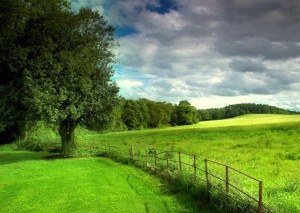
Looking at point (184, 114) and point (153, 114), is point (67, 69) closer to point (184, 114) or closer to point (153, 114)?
point (153, 114)

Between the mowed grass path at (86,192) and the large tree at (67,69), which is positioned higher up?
the large tree at (67,69)

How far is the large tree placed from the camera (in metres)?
40.7

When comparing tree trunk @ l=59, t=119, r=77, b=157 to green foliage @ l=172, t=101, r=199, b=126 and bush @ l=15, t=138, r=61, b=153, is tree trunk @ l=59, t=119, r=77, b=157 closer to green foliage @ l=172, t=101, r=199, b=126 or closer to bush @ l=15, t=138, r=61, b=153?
bush @ l=15, t=138, r=61, b=153

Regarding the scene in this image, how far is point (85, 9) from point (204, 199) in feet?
116

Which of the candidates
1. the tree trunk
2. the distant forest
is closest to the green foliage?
the distant forest

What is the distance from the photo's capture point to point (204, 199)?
715 inches

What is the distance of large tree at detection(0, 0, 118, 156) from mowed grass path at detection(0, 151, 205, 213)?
11230mm

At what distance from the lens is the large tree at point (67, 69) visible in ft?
134

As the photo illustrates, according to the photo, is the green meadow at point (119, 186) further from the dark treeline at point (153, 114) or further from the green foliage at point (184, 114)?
the green foliage at point (184, 114)

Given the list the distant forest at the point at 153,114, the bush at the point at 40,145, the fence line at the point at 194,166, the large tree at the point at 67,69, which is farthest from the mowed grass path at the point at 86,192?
the distant forest at the point at 153,114

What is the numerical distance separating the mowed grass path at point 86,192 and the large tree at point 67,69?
36.8 feet

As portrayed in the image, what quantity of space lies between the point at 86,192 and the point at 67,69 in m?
23.3

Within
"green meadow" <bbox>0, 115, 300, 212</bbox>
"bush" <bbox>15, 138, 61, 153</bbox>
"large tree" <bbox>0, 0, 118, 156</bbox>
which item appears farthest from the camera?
"bush" <bbox>15, 138, 61, 153</bbox>

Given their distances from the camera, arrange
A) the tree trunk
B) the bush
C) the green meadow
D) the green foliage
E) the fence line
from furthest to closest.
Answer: the green foliage
the bush
the tree trunk
the green meadow
the fence line
